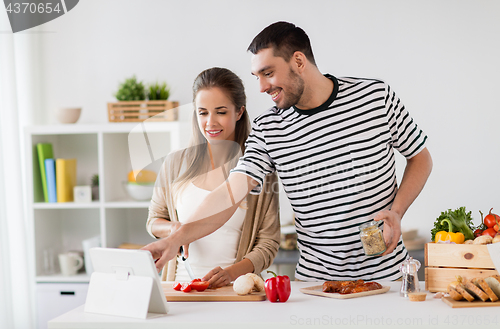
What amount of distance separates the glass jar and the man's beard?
473 mm

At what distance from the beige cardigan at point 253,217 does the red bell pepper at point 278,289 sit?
0.36m

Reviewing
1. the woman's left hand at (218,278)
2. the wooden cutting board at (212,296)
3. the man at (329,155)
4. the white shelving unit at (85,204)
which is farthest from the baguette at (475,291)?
the white shelving unit at (85,204)

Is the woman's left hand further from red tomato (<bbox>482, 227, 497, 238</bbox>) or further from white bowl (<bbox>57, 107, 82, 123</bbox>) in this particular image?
white bowl (<bbox>57, 107, 82, 123</bbox>)

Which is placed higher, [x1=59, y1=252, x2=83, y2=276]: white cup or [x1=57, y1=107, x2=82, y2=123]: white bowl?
[x1=57, y1=107, x2=82, y2=123]: white bowl

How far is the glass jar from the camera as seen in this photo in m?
1.18

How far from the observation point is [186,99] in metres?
2.78

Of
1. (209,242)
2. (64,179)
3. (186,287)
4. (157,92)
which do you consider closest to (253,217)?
(209,242)

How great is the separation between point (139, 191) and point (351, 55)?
4.58 feet

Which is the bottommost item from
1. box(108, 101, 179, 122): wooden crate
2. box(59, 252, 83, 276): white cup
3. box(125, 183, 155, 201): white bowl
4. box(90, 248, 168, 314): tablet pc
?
box(59, 252, 83, 276): white cup

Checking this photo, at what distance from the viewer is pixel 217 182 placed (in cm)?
161

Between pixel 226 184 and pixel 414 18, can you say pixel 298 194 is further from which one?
pixel 414 18

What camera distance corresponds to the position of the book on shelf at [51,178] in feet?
8.36

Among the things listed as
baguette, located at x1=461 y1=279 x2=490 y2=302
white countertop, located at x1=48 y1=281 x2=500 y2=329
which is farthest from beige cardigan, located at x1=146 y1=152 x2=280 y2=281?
baguette, located at x1=461 y1=279 x2=490 y2=302

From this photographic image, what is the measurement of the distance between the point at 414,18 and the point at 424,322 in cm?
210
